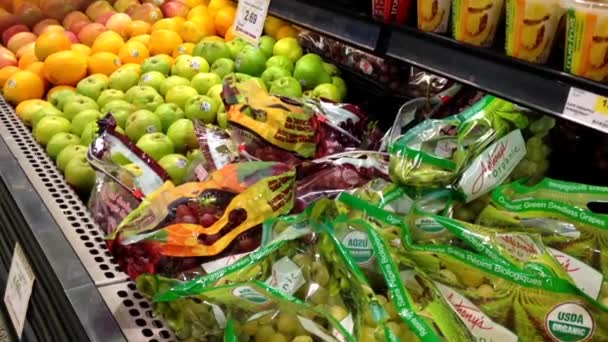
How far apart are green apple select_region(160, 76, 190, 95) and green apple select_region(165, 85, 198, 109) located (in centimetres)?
4

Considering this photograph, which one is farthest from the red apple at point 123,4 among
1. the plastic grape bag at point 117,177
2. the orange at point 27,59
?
the plastic grape bag at point 117,177

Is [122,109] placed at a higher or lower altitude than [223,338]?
lower

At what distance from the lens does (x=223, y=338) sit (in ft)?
3.47

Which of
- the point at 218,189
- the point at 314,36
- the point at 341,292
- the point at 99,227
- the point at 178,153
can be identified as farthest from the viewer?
the point at 314,36

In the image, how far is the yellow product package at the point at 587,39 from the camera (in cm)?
91

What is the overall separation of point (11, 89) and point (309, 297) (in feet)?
5.23

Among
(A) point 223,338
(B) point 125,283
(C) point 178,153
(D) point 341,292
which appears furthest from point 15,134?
(D) point 341,292

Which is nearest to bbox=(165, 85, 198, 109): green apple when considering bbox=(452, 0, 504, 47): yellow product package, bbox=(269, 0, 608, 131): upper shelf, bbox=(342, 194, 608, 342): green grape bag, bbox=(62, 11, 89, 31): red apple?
bbox=(269, 0, 608, 131): upper shelf

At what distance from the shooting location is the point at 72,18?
2.73m

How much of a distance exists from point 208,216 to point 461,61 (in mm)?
511

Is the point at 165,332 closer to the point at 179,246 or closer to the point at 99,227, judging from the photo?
the point at 179,246

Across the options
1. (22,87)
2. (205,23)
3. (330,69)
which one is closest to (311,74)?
(330,69)

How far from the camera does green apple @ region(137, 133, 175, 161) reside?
1.72 metres

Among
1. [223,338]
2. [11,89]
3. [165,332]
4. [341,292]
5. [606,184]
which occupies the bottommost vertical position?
[11,89]
